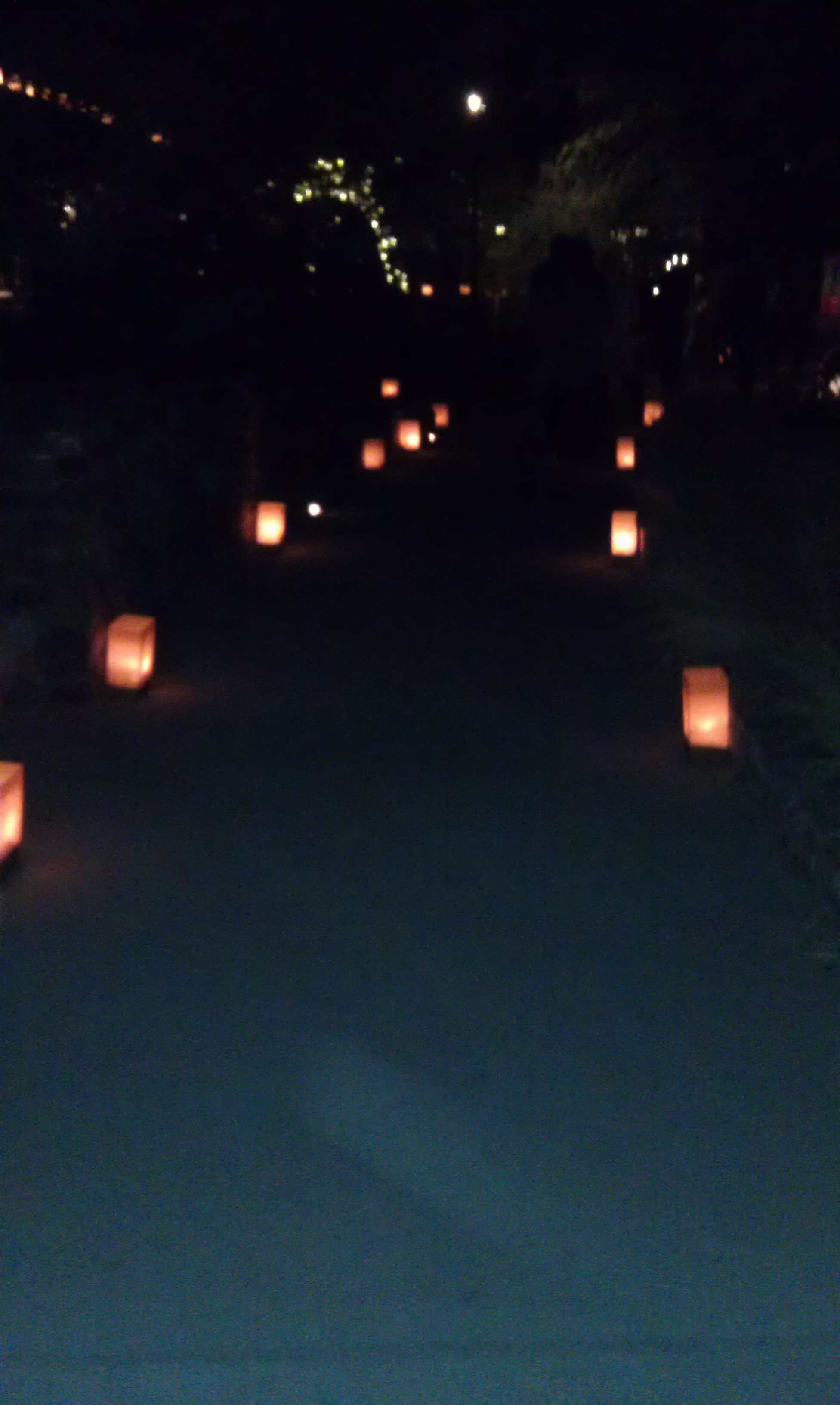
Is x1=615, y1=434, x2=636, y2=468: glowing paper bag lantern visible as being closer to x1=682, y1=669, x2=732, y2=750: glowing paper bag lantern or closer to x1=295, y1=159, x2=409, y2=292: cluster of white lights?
x1=295, y1=159, x2=409, y2=292: cluster of white lights

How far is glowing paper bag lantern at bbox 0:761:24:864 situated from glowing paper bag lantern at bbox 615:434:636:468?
52.0 ft

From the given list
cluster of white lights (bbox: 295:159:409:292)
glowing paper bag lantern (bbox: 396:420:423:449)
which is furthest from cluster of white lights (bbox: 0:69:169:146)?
glowing paper bag lantern (bbox: 396:420:423:449)

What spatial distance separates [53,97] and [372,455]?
22.6ft

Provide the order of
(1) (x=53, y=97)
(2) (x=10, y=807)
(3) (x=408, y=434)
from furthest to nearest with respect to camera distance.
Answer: (3) (x=408, y=434)
(1) (x=53, y=97)
(2) (x=10, y=807)

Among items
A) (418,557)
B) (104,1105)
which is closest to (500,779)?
(104,1105)

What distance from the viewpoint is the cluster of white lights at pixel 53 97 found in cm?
1894

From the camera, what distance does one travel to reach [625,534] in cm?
1650

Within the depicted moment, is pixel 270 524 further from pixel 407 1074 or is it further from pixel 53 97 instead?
pixel 407 1074

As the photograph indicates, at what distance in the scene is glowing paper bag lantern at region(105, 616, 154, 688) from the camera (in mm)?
11133

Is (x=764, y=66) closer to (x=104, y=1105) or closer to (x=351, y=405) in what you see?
(x=104, y=1105)

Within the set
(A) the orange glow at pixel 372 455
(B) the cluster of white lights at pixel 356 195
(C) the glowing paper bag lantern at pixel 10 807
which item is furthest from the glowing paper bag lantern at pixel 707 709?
(B) the cluster of white lights at pixel 356 195

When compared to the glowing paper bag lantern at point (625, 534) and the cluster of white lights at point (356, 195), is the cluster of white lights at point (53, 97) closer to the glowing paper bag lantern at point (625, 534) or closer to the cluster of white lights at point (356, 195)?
the glowing paper bag lantern at point (625, 534)

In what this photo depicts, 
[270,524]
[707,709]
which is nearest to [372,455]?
[270,524]

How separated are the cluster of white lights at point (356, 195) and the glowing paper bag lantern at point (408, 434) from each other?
3.21 meters
